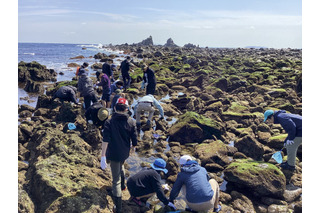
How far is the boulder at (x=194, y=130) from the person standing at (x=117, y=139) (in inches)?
175

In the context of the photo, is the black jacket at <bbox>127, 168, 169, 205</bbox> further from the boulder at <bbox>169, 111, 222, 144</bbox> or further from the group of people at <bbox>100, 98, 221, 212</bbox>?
the boulder at <bbox>169, 111, 222, 144</bbox>

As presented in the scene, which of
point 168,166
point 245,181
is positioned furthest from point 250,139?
point 168,166

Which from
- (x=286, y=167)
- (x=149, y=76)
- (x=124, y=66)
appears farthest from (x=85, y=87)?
(x=286, y=167)

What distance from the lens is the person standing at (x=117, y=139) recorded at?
4852 millimetres

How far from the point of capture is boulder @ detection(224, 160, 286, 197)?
18.9 feet

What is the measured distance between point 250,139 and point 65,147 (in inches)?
238

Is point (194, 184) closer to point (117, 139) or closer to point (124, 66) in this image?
point (117, 139)

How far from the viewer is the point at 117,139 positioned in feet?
16.1

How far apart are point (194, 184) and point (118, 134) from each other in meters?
1.87

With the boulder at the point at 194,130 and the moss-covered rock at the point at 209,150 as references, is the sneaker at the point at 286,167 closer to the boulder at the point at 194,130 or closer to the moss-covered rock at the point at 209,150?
the moss-covered rock at the point at 209,150

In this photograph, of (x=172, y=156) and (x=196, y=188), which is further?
(x=172, y=156)

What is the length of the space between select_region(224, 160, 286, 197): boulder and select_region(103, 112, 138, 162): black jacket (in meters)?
3.04

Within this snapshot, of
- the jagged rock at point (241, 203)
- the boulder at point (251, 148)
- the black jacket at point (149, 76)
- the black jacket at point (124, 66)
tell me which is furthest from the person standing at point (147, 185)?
the black jacket at point (124, 66)

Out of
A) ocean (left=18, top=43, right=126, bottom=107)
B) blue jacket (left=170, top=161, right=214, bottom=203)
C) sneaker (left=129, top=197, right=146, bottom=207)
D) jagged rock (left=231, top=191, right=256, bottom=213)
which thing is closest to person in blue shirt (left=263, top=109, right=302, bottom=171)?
jagged rock (left=231, top=191, right=256, bottom=213)
